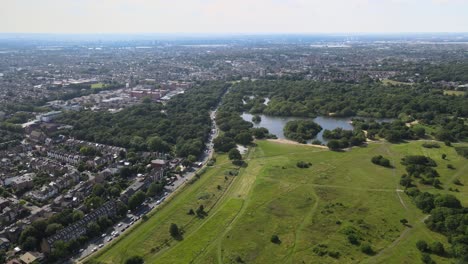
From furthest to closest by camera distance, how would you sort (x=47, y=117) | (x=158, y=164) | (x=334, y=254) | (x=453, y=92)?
(x=453, y=92)
(x=47, y=117)
(x=158, y=164)
(x=334, y=254)

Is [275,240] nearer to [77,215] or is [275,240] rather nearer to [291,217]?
[291,217]

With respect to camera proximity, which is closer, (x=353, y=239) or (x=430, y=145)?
(x=353, y=239)

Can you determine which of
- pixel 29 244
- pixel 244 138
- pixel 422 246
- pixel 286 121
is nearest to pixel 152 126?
pixel 244 138

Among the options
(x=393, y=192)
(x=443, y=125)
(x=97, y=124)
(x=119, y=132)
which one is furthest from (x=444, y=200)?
(x=97, y=124)

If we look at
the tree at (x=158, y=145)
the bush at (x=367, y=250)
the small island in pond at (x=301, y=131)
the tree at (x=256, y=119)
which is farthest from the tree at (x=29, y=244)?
the tree at (x=256, y=119)

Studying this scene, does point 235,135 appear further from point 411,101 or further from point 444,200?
point 411,101

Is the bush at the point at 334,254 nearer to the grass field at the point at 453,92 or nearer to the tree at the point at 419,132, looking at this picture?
the tree at the point at 419,132

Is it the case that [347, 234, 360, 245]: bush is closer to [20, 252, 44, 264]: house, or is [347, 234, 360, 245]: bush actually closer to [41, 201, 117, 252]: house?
[41, 201, 117, 252]: house
